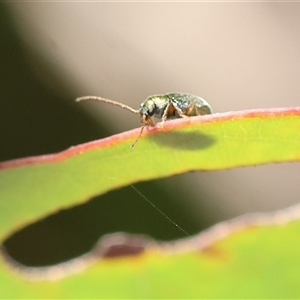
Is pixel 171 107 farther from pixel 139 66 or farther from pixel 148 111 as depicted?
pixel 139 66

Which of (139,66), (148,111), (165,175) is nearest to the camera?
(165,175)

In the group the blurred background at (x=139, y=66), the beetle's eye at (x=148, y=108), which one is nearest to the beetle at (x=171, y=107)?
the beetle's eye at (x=148, y=108)

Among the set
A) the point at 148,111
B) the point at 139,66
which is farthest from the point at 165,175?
the point at 139,66

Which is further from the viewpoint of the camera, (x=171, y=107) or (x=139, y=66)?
(x=139, y=66)

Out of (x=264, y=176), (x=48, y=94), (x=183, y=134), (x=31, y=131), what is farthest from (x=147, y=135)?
(x=48, y=94)

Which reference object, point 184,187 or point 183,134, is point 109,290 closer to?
point 183,134

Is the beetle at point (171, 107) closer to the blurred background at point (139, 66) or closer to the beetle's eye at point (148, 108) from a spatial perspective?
the beetle's eye at point (148, 108)

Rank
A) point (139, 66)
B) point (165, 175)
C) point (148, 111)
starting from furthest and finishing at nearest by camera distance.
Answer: point (139, 66) < point (148, 111) < point (165, 175)
